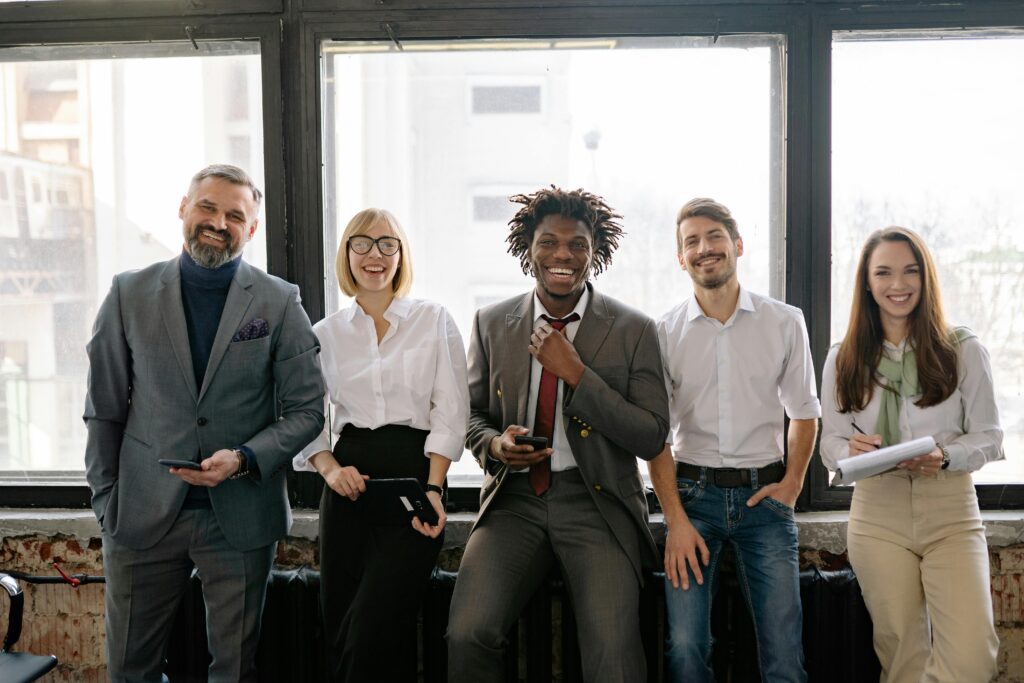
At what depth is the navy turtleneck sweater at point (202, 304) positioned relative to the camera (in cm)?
254

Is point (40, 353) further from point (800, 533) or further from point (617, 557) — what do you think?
point (800, 533)

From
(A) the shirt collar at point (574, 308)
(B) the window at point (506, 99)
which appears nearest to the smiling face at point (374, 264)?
(A) the shirt collar at point (574, 308)

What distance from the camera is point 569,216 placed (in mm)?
2783

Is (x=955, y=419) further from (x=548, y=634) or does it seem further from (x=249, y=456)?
(x=249, y=456)

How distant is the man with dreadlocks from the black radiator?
0.99ft

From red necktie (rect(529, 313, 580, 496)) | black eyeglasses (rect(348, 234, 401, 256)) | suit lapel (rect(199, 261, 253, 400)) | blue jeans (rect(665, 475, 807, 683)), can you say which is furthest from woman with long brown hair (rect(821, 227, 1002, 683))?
suit lapel (rect(199, 261, 253, 400))

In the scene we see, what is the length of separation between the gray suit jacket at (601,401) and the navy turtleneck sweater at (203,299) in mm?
898

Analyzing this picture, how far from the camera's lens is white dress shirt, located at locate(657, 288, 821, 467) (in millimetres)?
2807

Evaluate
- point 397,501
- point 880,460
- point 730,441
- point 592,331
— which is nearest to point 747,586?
point 730,441

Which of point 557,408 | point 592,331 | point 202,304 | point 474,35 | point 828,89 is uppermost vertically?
point 474,35

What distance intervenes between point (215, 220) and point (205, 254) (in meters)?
0.12

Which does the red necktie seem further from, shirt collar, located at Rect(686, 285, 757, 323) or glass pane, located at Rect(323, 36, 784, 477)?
glass pane, located at Rect(323, 36, 784, 477)

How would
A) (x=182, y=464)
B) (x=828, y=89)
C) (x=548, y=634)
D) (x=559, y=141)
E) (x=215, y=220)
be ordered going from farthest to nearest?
(x=559, y=141) < (x=828, y=89) < (x=548, y=634) < (x=215, y=220) < (x=182, y=464)

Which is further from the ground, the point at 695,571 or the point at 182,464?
the point at 182,464
